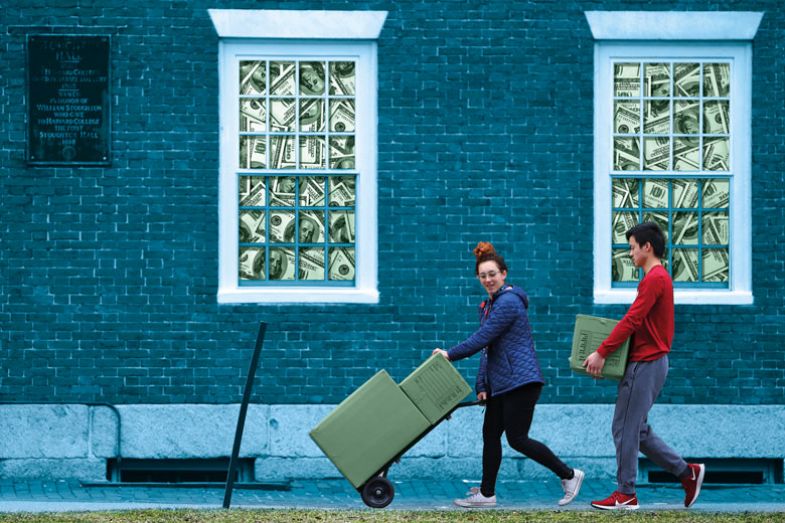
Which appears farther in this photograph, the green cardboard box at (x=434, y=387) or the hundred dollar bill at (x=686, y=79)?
the hundred dollar bill at (x=686, y=79)

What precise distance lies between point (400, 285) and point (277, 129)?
65.2 inches

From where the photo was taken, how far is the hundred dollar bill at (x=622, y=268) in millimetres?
11883

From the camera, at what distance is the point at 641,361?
9.29m

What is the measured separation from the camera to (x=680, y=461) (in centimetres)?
939

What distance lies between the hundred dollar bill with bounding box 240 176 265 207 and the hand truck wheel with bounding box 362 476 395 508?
3.29 m

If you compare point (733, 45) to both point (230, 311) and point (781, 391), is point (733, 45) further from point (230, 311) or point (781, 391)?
point (230, 311)

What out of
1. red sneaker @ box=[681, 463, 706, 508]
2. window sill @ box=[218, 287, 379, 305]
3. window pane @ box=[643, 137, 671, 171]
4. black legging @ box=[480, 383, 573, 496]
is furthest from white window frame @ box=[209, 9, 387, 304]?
red sneaker @ box=[681, 463, 706, 508]

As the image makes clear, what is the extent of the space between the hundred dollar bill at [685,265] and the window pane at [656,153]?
0.73 m

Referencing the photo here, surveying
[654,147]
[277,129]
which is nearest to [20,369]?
[277,129]

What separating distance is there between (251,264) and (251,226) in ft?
1.04

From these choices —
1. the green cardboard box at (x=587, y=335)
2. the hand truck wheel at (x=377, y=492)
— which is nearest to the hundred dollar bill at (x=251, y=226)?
the hand truck wheel at (x=377, y=492)

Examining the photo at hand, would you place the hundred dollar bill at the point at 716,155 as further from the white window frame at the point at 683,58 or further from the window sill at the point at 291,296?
the window sill at the point at 291,296

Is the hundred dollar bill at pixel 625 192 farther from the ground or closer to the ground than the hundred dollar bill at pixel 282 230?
farther from the ground

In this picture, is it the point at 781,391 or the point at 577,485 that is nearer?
the point at 577,485
